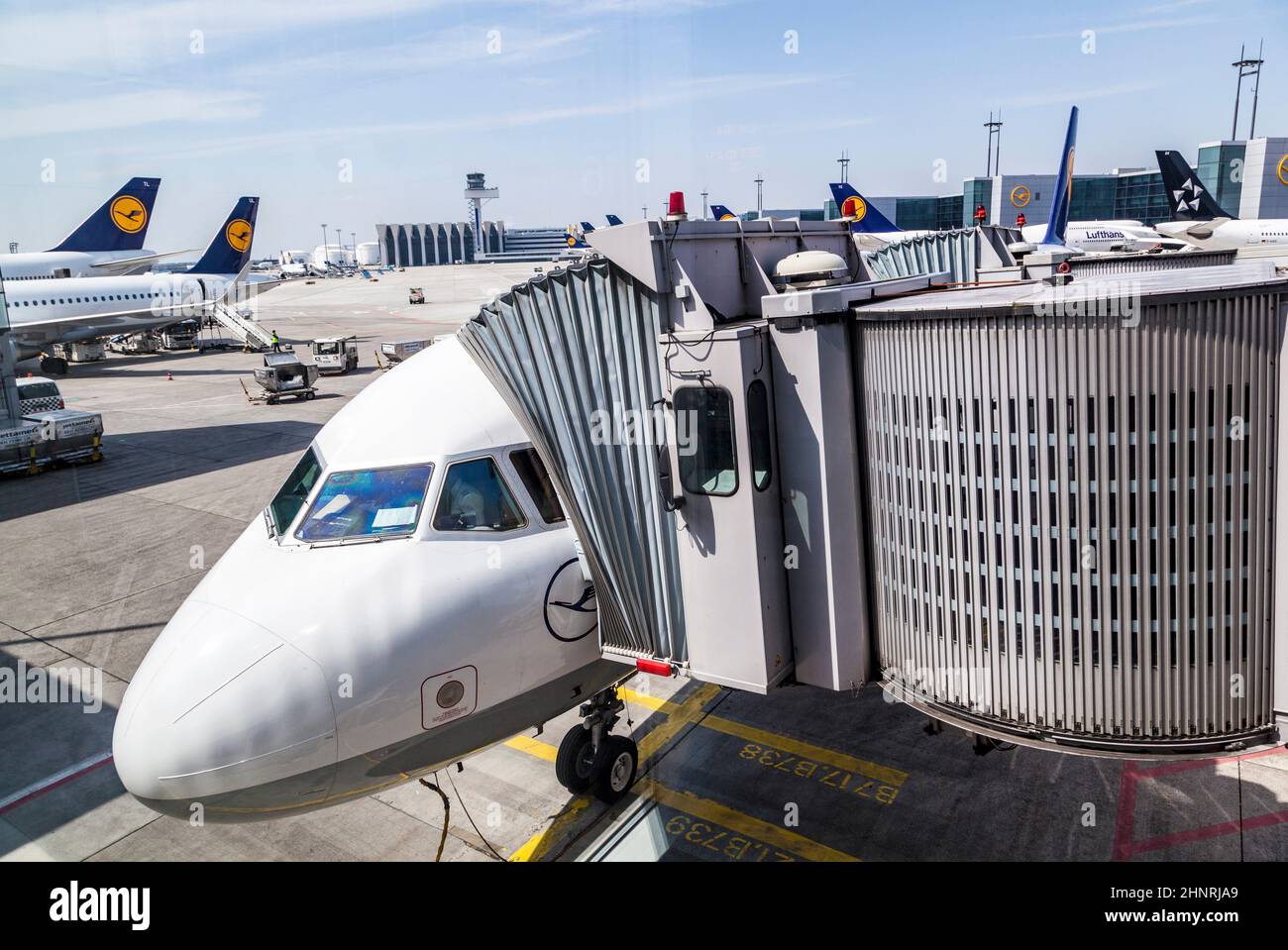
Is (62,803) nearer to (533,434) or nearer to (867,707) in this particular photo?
(533,434)

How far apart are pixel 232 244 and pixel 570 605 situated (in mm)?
65866

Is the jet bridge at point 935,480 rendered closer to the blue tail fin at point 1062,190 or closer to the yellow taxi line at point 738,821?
the yellow taxi line at point 738,821

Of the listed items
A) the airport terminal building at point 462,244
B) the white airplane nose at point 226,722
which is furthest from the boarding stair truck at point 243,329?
the airport terminal building at point 462,244

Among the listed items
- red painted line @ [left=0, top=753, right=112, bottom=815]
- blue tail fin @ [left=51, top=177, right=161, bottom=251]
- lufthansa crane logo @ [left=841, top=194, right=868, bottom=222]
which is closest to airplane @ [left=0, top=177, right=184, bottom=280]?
blue tail fin @ [left=51, top=177, right=161, bottom=251]

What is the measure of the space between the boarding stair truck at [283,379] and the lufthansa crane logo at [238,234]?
25915mm

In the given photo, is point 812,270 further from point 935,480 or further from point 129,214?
point 129,214

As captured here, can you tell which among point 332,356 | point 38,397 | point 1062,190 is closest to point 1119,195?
point 1062,190

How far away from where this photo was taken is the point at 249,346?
65312 millimetres

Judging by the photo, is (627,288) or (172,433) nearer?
(627,288)

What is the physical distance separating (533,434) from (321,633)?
2614 mm

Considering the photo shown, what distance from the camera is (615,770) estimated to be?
35.7 ft

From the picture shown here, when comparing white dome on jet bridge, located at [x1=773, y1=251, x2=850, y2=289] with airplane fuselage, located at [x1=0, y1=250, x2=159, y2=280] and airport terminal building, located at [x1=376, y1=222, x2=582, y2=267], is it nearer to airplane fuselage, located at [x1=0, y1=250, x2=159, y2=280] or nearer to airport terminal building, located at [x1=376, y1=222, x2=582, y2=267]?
airplane fuselage, located at [x1=0, y1=250, x2=159, y2=280]

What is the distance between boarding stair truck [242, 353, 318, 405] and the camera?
140ft
